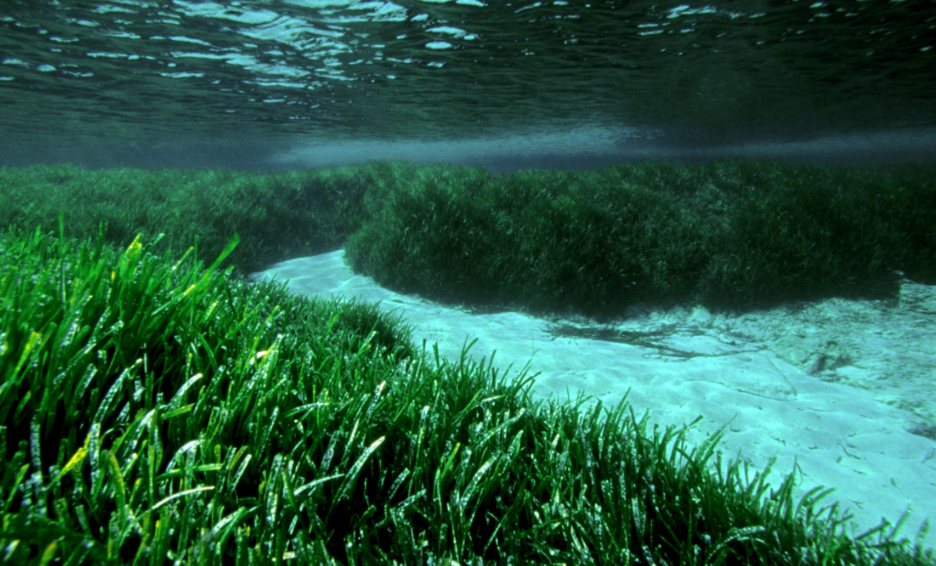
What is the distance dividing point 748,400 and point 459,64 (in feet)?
53.5

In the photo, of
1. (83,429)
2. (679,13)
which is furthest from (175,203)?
(679,13)

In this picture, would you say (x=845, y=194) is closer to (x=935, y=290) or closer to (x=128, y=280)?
(x=935, y=290)

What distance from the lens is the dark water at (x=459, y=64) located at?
12.3 m

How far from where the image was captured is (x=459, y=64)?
16719 millimetres

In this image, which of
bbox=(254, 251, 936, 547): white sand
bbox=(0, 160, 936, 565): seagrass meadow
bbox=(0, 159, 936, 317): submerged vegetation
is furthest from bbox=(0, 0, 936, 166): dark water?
bbox=(0, 160, 936, 565): seagrass meadow

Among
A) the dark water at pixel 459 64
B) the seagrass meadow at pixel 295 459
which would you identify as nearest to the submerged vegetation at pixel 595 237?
the seagrass meadow at pixel 295 459

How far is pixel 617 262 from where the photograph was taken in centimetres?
802

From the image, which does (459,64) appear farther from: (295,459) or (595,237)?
(295,459)

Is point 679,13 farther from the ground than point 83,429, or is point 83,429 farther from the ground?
point 679,13

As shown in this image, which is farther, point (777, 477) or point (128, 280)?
point (777, 477)

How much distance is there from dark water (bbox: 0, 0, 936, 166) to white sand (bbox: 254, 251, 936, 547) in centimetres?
1010

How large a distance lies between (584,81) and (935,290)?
1579 cm

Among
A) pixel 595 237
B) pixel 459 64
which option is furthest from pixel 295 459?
pixel 459 64

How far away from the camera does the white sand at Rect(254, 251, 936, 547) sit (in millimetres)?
3344
